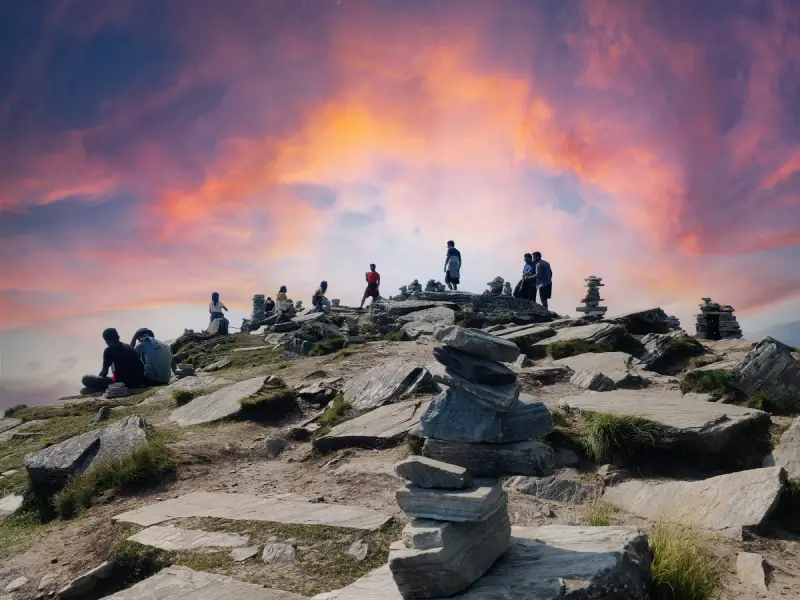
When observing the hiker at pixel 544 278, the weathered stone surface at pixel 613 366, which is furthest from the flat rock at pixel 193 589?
the hiker at pixel 544 278

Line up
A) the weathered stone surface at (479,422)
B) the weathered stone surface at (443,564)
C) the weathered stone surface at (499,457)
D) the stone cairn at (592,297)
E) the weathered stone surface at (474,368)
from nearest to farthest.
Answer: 1. the weathered stone surface at (443,564)
2. the weathered stone surface at (499,457)
3. the weathered stone surface at (479,422)
4. the weathered stone surface at (474,368)
5. the stone cairn at (592,297)

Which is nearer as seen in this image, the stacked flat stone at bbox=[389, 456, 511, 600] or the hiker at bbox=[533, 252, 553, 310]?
the stacked flat stone at bbox=[389, 456, 511, 600]

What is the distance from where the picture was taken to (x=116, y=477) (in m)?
8.38

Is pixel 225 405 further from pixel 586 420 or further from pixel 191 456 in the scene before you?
pixel 586 420

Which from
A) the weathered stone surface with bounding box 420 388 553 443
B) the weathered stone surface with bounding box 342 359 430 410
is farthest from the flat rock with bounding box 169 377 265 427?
the weathered stone surface with bounding box 420 388 553 443

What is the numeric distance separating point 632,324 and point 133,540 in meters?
15.1

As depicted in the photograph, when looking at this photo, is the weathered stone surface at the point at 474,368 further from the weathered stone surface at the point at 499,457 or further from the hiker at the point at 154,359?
the hiker at the point at 154,359

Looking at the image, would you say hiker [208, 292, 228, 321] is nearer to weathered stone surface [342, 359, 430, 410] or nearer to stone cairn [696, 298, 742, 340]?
weathered stone surface [342, 359, 430, 410]

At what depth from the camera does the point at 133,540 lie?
20.6ft

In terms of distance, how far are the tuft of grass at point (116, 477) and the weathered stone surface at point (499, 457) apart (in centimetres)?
549

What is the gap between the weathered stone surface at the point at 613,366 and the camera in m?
11.5

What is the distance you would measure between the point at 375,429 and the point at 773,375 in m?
7.17

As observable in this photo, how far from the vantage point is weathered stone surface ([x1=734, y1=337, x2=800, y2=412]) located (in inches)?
379

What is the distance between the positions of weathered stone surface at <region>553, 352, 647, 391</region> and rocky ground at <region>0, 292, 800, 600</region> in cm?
6
